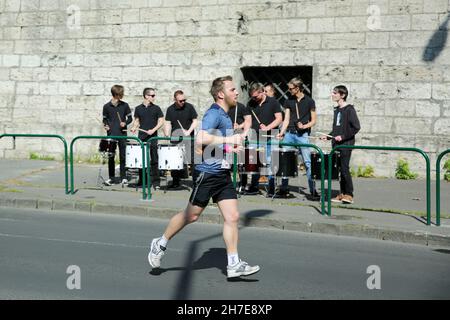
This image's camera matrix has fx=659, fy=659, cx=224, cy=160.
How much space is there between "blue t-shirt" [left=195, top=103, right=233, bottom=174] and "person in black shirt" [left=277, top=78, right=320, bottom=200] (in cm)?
468

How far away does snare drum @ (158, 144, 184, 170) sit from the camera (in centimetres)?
1093

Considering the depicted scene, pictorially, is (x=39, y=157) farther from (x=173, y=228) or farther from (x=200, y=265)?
(x=173, y=228)

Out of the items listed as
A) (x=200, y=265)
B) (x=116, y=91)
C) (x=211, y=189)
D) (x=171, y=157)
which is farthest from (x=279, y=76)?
(x=211, y=189)

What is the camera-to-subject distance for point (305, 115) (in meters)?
11.1

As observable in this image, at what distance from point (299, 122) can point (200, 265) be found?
4.76 meters

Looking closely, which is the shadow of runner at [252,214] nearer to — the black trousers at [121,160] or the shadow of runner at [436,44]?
the black trousers at [121,160]

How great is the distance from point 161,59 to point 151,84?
62 cm

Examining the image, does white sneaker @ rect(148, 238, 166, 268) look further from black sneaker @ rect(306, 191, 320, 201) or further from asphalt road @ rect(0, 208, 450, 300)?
black sneaker @ rect(306, 191, 320, 201)

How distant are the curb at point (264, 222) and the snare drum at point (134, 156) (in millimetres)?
1010

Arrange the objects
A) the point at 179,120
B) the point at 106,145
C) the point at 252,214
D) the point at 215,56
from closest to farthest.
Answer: the point at 252,214 < the point at 106,145 < the point at 179,120 < the point at 215,56

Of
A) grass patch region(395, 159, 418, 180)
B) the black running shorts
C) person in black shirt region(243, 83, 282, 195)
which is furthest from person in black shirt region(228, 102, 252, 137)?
the black running shorts

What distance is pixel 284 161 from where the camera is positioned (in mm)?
10281

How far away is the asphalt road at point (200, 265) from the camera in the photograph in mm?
5789

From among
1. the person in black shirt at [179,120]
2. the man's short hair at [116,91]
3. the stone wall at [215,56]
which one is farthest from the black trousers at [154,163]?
the stone wall at [215,56]
